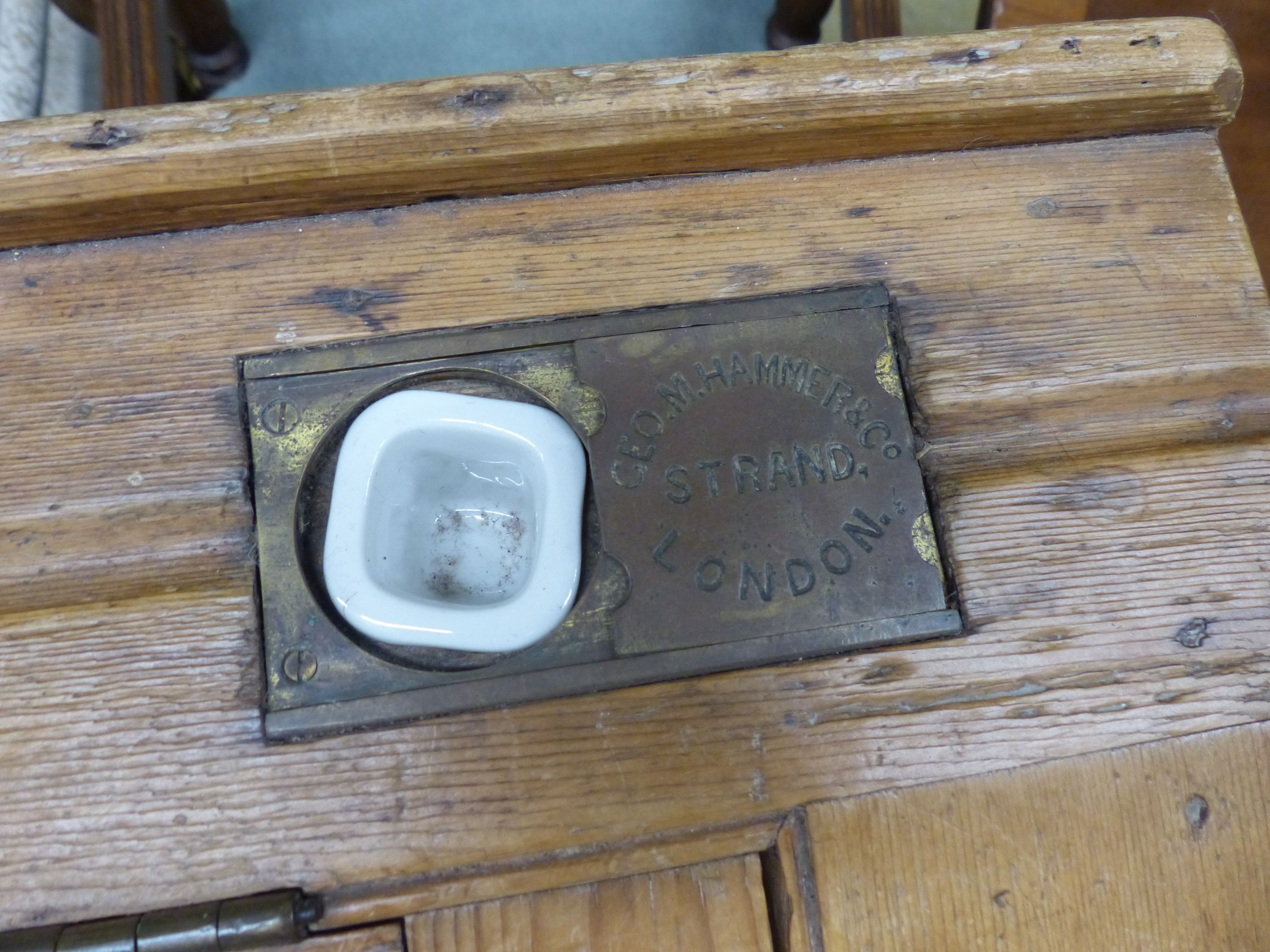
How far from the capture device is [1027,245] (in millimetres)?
592

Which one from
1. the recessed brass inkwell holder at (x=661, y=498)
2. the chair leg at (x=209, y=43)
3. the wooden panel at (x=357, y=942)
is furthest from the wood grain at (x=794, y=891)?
the chair leg at (x=209, y=43)

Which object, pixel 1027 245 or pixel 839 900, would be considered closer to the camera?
pixel 839 900

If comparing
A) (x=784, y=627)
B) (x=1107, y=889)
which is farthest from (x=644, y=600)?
(x=1107, y=889)

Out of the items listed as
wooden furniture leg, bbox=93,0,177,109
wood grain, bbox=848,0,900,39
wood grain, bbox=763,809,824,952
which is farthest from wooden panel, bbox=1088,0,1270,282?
wooden furniture leg, bbox=93,0,177,109

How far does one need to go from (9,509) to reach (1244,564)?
78 centimetres

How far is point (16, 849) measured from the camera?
1.54ft

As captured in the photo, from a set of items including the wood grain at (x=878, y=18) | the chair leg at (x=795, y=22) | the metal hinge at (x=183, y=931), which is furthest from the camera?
the chair leg at (x=795, y=22)

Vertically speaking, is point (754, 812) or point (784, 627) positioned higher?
point (784, 627)

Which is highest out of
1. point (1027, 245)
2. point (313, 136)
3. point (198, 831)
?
point (313, 136)

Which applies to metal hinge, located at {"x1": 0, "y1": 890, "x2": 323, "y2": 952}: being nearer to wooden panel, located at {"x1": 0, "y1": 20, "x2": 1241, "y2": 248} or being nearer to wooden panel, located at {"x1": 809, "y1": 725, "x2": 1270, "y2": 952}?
wooden panel, located at {"x1": 809, "y1": 725, "x2": 1270, "y2": 952}

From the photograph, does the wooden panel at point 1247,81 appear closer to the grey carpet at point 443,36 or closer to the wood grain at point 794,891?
the grey carpet at point 443,36

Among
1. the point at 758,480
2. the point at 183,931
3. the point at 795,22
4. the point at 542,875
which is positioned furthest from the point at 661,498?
the point at 795,22

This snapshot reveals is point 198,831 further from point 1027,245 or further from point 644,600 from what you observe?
point 1027,245

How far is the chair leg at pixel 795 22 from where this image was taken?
1062 mm
